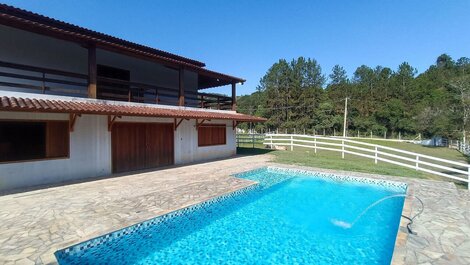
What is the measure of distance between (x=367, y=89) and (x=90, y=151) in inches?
2720

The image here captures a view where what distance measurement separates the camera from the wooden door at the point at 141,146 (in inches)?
446

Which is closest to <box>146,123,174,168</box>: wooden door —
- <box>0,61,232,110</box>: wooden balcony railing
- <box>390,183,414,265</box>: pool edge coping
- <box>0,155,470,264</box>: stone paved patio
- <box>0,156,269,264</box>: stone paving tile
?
<box>0,61,232,110</box>: wooden balcony railing

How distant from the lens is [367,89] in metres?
64.9

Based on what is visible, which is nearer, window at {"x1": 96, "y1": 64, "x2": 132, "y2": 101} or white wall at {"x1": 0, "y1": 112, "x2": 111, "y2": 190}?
white wall at {"x1": 0, "y1": 112, "x2": 111, "y2": 190}

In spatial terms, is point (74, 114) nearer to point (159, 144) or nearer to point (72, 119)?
point (72, 119)

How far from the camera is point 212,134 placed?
16672 millimetres

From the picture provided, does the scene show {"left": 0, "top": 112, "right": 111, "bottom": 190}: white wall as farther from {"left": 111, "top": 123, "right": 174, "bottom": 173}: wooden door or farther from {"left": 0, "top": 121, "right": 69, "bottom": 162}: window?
{"left": 111, "top": 123, "right": 174, "bottom": 173}: wooden door

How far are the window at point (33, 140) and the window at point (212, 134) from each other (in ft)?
24.4

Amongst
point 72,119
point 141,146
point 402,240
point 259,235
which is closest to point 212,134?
point 141,146

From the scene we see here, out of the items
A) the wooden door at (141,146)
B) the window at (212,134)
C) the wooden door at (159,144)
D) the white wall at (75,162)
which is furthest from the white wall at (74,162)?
the window at (212,134)

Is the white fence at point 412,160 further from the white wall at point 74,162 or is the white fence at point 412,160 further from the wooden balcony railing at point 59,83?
the white wall at point 74,162

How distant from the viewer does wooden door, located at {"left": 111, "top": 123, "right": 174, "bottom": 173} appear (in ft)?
37.2

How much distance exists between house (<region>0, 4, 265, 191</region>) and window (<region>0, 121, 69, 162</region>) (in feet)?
0.08

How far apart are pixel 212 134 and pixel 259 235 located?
1119 cm
